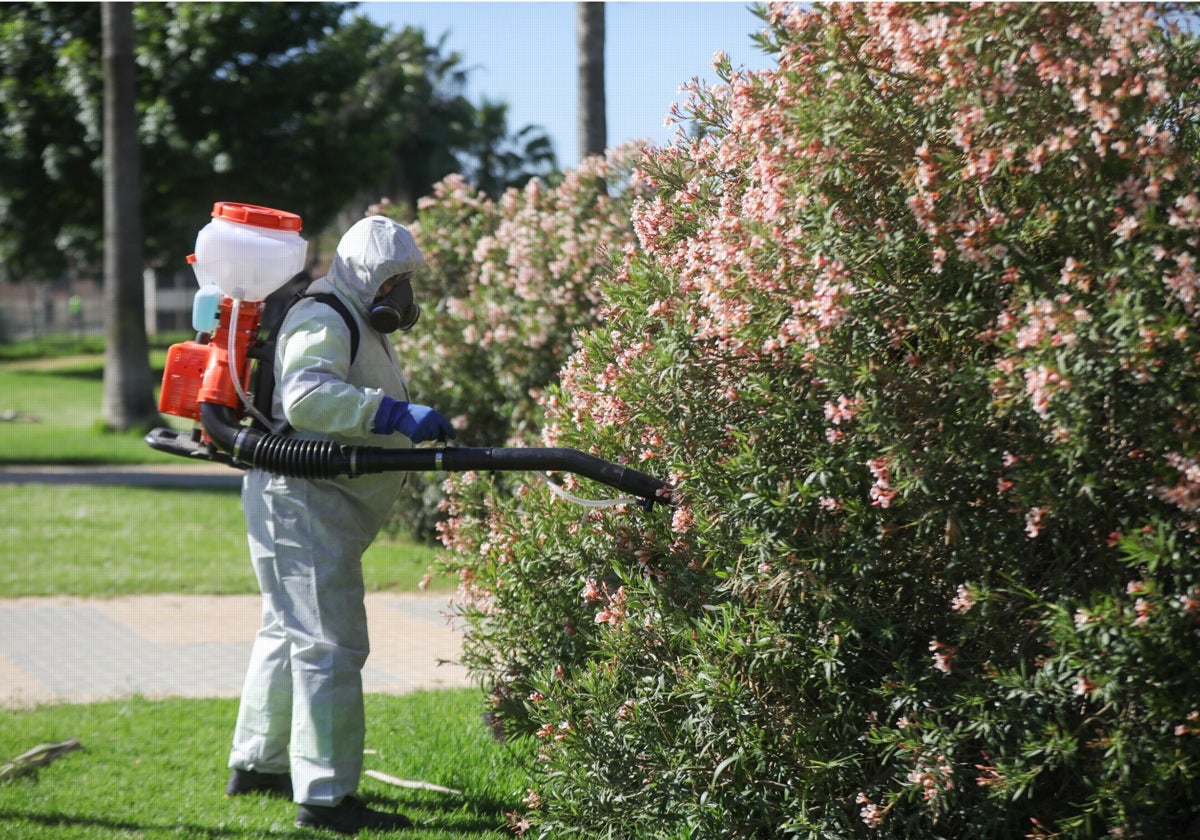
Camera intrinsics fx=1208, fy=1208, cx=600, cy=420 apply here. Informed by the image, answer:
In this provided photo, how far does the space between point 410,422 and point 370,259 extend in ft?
2.22

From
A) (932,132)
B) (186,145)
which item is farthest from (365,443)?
(186,145)

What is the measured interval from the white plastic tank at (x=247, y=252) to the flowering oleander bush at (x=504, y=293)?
2.94m

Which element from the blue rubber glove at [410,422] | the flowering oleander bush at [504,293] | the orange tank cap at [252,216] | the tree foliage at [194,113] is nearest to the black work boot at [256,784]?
the blue rubber glove at [410,422]

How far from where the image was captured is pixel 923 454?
2.89 meters

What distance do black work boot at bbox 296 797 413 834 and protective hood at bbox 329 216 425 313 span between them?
1.74 meters

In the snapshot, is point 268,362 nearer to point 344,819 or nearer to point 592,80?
point 344,819

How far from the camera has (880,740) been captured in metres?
2.99

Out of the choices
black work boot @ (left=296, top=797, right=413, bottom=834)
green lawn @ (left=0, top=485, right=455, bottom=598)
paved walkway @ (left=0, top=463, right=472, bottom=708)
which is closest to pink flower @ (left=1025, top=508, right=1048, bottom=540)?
black work boot @ (left=296, top=797, right=413, bottom=834)

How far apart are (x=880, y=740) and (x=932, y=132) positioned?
150 centimetres

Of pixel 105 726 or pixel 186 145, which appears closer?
pixel 105 726

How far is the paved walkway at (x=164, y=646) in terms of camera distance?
20.6 feet

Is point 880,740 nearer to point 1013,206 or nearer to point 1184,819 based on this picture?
point 1184,819

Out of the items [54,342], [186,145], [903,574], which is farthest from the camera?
[54,342]

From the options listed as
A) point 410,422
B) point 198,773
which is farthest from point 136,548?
point 410,422
